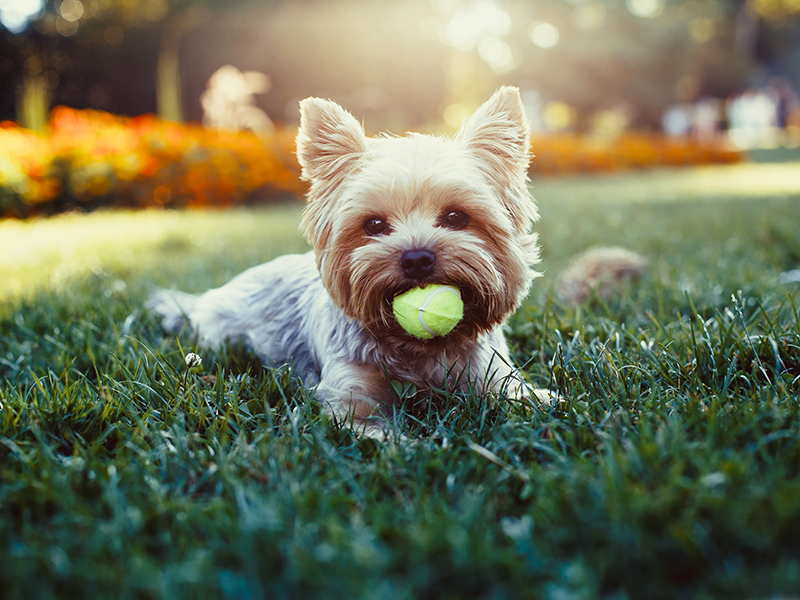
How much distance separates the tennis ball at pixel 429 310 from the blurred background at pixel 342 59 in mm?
11946

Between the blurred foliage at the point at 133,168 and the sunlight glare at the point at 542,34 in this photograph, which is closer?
the blurred foliage at the point at 133,168

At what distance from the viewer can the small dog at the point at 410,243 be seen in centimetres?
265

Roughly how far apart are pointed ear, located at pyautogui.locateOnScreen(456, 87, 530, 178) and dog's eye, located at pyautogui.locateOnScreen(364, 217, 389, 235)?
629 millimetres

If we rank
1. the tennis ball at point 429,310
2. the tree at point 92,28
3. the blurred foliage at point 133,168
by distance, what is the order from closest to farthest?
the tennis ball at point 429,310, the blurred foliage at point 133,168, the tree at point 92,28

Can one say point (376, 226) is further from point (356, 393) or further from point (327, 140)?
point (356, 393)

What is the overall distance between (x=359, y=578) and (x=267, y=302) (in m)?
2.64

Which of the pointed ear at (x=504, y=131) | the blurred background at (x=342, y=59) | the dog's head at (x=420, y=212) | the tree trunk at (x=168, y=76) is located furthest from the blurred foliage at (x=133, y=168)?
the tree trunk at (x=168, y=76)

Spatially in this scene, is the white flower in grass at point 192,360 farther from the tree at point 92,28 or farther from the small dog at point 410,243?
the tree at point 92,28

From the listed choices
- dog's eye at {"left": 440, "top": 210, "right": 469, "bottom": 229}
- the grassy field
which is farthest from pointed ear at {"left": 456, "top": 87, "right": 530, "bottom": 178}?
the grassy field

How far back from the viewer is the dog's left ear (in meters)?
3.00

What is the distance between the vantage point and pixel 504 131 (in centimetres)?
299

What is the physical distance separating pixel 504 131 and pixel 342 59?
24865 millimetres

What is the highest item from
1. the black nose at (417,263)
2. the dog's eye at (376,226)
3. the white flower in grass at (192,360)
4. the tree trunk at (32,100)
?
the tree trunk at (32,100)

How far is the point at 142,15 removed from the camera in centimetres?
2242
